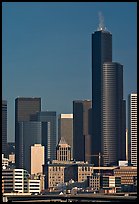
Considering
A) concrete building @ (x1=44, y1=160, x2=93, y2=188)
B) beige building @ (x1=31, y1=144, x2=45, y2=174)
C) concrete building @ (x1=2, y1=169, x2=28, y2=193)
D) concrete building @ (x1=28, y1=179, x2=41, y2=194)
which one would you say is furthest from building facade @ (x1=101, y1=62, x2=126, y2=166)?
concrete building @ (x1=2, y1=169, x2=28, y2=193)

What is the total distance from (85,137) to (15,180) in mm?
16264

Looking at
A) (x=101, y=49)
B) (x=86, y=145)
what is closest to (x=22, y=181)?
(x=86, y=145)

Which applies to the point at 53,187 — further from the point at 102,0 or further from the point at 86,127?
the point at 102,0

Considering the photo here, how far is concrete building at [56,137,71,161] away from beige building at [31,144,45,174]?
58.4 inches

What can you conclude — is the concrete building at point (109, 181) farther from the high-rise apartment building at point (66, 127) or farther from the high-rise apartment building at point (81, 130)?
the high-rise apartment building at point (66, 127)

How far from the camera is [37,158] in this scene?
56.5 meters

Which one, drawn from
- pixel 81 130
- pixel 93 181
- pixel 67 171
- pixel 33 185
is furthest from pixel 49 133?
pixel 33 185

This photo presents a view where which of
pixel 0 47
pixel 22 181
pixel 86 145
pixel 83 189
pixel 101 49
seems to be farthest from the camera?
pixel 101 49

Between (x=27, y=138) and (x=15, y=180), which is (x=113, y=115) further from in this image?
(x=15, y=180)

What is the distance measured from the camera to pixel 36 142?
61344 millimetres

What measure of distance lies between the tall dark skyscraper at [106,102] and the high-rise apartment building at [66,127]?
2066 mm

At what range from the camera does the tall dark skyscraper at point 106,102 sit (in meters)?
58.8

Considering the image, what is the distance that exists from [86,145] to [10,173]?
14.2 meters

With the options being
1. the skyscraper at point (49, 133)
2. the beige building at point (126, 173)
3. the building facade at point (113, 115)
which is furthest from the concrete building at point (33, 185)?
the building facade at point (113, 115)
